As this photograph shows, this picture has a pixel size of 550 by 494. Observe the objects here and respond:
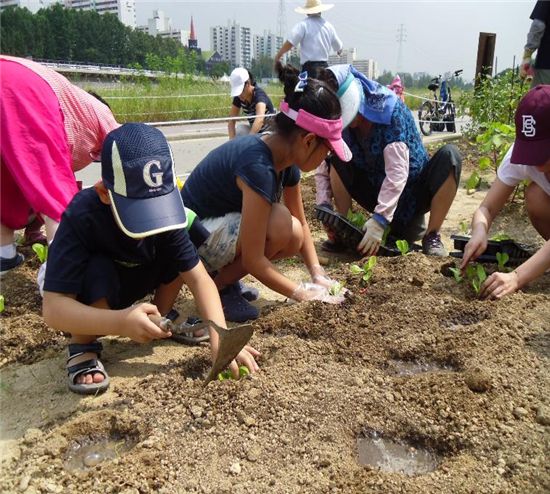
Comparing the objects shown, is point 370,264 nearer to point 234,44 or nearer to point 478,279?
point 478,279

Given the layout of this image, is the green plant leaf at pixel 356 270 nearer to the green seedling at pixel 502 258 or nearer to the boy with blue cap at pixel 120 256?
the green seedling at pixel 502 258

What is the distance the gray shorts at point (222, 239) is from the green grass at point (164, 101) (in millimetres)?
8536

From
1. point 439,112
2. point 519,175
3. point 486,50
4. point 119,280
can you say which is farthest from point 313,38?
point 439,112

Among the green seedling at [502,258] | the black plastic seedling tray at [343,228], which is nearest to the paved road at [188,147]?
the black plastic seedling tray at [343,228]

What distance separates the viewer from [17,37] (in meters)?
32.4

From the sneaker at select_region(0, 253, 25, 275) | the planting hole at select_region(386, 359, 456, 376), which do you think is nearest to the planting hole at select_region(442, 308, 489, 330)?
the planting hole at select_region(386, 359, 456, 376)

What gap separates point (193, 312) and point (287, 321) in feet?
1.87

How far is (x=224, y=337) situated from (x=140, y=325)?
260 mm

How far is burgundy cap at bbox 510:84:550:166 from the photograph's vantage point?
2.17 meters

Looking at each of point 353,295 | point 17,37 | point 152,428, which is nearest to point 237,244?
point 353,295

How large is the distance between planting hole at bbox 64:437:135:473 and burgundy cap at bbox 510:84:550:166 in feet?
6.14

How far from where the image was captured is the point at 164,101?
11641 mm

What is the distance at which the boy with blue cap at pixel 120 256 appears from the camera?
5.31ft

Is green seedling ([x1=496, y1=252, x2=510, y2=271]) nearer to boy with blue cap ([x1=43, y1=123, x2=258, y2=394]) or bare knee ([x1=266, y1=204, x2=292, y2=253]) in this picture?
bare knee ([x1=266, y1=204, x2=292, y2=253])
